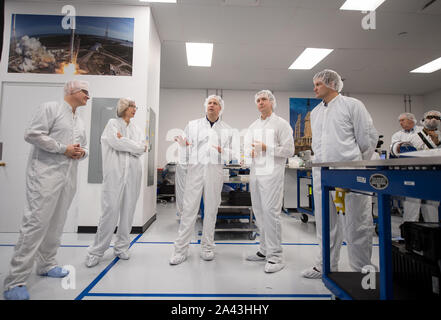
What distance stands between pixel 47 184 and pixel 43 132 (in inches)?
14.8

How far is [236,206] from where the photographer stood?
2.99 m

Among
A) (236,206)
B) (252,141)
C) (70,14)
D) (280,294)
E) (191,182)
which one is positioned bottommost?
(280,294)

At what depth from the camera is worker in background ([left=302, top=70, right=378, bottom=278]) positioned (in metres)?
1.55

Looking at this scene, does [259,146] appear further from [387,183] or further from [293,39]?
[293,39]

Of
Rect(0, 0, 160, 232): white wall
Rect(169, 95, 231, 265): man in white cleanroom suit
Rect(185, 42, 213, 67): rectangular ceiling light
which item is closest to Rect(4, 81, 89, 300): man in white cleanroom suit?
Rect(169, 95, 231, 265): man in white cleanroom suit

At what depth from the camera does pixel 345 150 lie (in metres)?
1.65

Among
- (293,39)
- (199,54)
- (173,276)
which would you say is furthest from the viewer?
(199,54)

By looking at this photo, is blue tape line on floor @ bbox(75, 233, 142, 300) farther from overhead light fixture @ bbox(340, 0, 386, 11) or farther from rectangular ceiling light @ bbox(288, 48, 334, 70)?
rectangular ceiling light @ bbox(288, 48, 334, 70)

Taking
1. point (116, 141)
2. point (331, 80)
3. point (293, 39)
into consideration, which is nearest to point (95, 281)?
point (116, 141)

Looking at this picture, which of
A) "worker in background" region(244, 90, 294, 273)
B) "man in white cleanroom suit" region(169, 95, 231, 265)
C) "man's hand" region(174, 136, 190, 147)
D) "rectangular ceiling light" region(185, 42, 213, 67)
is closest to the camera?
"worker in background" region(244, 90, 294, 273)

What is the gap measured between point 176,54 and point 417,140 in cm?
428

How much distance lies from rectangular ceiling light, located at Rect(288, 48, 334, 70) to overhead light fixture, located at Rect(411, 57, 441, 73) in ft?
7.65
